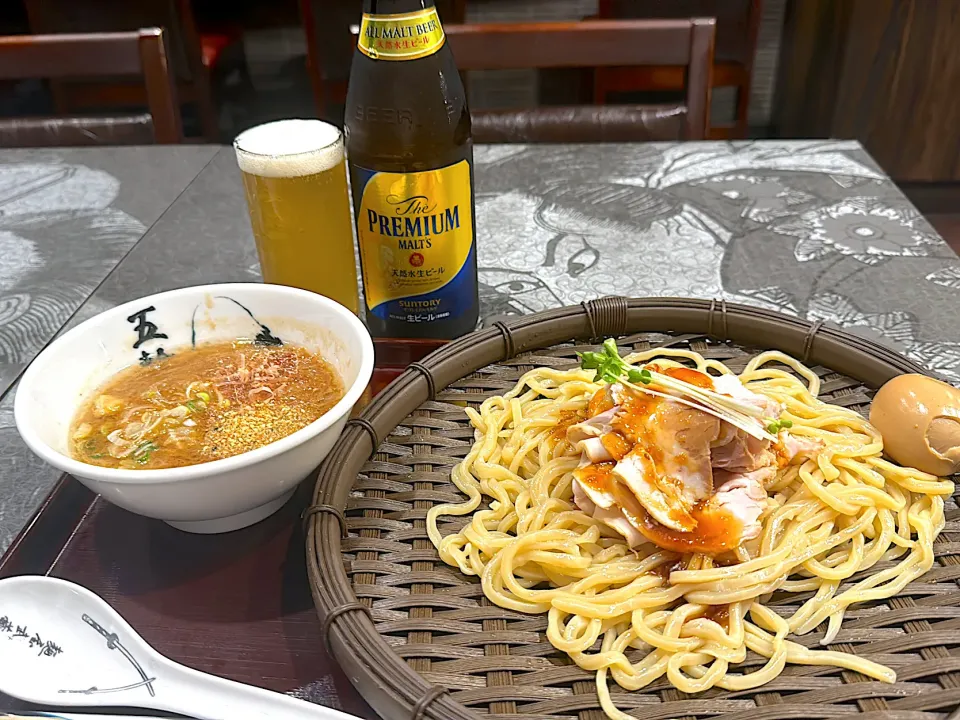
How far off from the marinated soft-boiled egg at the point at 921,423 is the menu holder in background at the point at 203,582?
671 millimetres

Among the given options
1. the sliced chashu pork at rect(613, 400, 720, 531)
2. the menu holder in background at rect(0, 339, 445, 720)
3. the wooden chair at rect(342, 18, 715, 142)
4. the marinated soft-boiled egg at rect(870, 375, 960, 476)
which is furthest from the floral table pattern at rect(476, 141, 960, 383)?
the menu holder in background at rect(0, 339, 445, 720)

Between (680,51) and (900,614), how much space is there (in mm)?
1533

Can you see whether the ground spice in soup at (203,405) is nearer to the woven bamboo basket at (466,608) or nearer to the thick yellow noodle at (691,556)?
the woven bamboo basket at (466,608)

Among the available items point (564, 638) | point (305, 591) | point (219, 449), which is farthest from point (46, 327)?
point (564, 638)

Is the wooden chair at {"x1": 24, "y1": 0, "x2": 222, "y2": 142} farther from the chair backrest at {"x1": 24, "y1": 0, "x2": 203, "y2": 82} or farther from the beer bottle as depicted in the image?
the beer bottle

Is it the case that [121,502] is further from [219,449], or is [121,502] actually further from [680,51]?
[680,51]

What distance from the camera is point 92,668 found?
30.5 inches

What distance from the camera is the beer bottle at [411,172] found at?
3.75 ft

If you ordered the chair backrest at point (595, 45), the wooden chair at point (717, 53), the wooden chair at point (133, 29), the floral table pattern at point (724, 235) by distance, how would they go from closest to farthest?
the floral table pattern at point (724, 235), the chair backrest at point (595, 45), the wooden chair at point (717, 53), the wooden chair at point (133, 29)

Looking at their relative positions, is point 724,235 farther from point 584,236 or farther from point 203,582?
point 203,582

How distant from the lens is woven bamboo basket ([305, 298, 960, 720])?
2.35ft

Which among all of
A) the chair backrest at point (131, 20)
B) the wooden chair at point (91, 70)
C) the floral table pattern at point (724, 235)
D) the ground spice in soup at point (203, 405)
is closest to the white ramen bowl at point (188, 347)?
the ground spice in soup at point (203, 405)

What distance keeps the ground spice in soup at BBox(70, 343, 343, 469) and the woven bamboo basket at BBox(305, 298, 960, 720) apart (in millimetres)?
82

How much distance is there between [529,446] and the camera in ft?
3.34
